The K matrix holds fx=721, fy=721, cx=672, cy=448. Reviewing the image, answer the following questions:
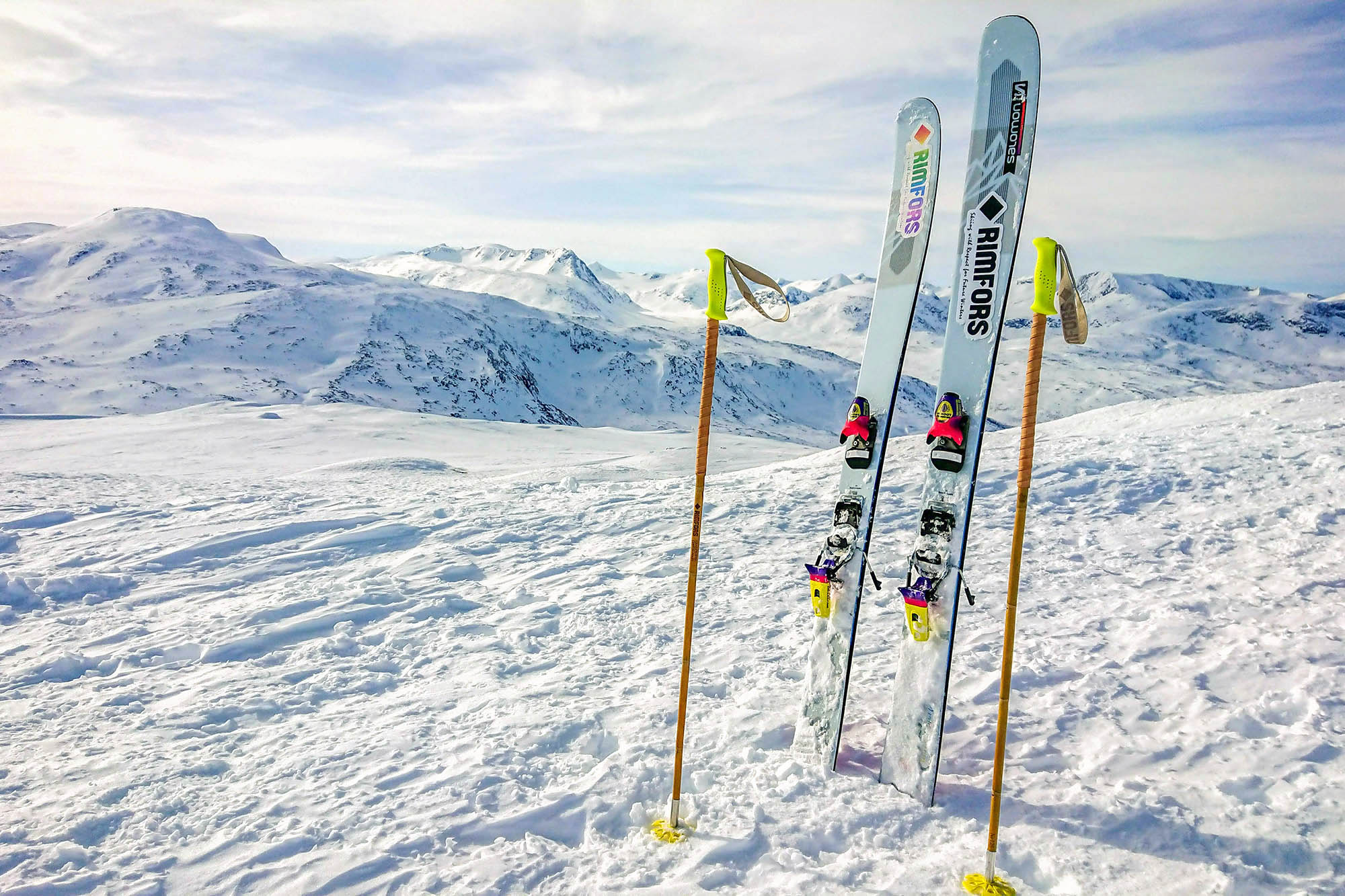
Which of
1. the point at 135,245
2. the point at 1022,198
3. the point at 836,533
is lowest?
the point at 836,533

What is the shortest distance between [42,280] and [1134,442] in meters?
109

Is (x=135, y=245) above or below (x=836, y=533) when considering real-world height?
above

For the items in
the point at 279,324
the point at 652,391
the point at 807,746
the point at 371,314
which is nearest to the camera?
the point at 807,746

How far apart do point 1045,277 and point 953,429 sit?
4.21 ft

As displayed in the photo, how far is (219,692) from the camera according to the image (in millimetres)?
6121

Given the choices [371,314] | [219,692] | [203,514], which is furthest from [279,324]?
[219,692]

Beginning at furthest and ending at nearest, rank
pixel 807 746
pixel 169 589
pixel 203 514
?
pixel 203 514, pixel 169 589, pixel 807 746

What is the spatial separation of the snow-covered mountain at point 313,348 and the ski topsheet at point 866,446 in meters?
55.8

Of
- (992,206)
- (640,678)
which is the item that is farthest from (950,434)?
(640,678)

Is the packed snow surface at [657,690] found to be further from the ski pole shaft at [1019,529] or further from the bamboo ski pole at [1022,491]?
the ski pole shaft at [1019,529]

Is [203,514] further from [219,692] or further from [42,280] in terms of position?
[42,280]

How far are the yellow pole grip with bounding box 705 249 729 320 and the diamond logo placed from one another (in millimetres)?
1804

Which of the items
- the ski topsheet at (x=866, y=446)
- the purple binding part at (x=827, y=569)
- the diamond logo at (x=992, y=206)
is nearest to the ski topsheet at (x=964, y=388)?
the diamond logo at (x=992, y=206)

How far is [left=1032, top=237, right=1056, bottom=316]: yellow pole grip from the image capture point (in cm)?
349
